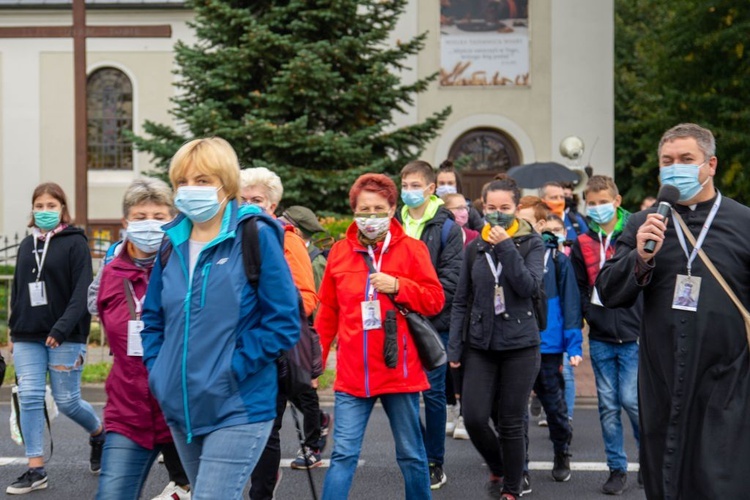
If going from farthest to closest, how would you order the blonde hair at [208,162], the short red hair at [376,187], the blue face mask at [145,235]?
the short red hair at [376,187]
the blue face mask at [145,235]
the blonde hair at [208,162]

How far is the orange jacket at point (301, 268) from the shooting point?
236 inches

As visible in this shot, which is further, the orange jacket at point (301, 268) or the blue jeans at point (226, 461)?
the orange jacket at point (301, 268)

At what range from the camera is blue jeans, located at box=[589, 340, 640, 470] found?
727 centimetres

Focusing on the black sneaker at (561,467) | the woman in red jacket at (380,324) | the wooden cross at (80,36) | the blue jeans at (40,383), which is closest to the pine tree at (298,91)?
the wooden cross at (80,36)

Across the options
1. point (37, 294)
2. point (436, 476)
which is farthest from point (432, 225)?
point (37, 294)

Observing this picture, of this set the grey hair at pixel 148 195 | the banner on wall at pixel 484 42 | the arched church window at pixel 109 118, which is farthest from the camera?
the arched church window at pixel 109 118

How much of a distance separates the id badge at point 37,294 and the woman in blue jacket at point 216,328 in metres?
3.12

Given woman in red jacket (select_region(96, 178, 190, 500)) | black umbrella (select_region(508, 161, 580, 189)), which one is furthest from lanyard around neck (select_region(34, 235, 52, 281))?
black umbrella (select_region(508, 161, 580, 189))

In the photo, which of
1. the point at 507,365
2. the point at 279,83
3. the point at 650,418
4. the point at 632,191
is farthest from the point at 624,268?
the point at 632,191

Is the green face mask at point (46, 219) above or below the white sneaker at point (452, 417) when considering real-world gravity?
above

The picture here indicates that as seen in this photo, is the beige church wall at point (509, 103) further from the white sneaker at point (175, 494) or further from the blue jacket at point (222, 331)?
the blue jacket at point (222, 331)

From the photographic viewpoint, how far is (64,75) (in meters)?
30.3

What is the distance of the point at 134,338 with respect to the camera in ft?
16.5

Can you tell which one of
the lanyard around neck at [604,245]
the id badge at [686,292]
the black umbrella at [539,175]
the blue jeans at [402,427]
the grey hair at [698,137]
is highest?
the black umbrella at [539,175]
